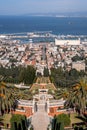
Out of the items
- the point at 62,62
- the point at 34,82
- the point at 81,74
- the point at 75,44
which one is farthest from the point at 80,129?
the point at 75,44

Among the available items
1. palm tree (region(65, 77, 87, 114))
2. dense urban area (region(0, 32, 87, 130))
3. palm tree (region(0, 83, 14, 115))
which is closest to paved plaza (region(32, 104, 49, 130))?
dense urban area (region(0, 32, 87, 130))

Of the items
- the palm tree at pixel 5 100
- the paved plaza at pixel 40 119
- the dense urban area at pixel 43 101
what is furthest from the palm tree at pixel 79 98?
the palm tree at pixel 5 100

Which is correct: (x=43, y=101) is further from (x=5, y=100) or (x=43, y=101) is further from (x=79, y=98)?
(x=5, y=100)

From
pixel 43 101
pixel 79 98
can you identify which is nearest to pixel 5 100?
pixel 79 98

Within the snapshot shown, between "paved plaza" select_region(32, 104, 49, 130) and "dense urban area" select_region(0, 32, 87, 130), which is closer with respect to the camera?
"dense urban area" select_region(0, 32, 87, 130)

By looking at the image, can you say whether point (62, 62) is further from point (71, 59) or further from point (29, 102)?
point (29, 102)

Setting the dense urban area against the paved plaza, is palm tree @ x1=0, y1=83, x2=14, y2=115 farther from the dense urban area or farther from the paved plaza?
the paved plaza

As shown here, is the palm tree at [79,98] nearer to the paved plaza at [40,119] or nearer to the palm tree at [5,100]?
the paved plaza at [40,119]

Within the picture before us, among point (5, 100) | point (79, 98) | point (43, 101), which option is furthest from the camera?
point (43, 101)

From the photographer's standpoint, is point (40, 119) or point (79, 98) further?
point (79, 98)

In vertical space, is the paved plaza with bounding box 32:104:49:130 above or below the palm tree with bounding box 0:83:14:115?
below

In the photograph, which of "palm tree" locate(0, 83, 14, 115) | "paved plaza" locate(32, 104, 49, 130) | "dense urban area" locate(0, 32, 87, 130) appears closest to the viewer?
"dense urban area" locate(0, 32, 87, 130)
